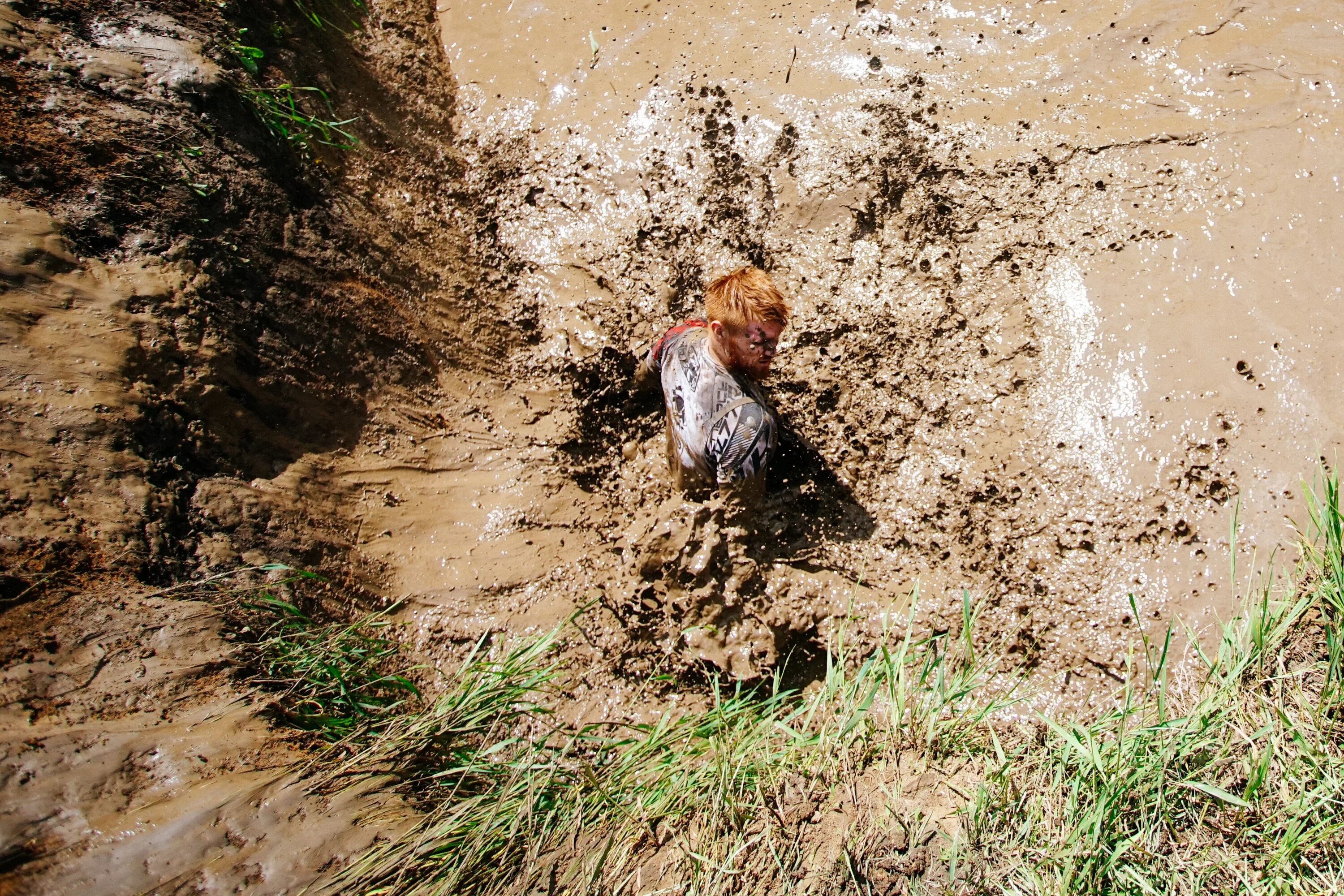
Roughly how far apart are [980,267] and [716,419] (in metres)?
1.48

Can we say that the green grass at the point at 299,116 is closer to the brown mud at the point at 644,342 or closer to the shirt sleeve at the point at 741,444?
the brown mud at the point at 644,342

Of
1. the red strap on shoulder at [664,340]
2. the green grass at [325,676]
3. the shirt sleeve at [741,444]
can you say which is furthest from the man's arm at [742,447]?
the green grass at [325,676]

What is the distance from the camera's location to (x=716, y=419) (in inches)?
121

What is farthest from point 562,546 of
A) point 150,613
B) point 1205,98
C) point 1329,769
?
point 1205,98

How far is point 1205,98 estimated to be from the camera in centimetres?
340

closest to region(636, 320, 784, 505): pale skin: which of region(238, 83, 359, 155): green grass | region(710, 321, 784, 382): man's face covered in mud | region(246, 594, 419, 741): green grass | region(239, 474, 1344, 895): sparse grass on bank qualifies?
region(710, 321, 784, 382): man's face covered in mud

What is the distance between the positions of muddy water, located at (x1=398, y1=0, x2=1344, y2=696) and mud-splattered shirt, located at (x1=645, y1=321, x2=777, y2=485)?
47 centimetres

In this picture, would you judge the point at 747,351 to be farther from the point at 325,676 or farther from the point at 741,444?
the point at 325,676

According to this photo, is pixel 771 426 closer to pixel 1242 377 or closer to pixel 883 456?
pixel 883 456

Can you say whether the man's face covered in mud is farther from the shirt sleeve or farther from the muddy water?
the muddy water

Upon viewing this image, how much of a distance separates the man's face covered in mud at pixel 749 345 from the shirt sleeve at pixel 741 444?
150mm

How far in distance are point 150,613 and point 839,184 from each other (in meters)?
3.29

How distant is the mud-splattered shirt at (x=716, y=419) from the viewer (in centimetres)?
306

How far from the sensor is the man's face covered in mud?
2943mm
